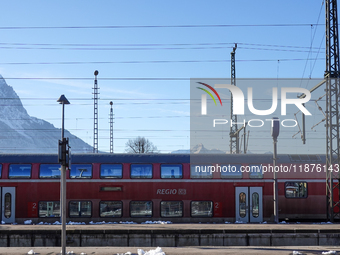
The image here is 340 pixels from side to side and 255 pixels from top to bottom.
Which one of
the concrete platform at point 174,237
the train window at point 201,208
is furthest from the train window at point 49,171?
the train window at point 201,208

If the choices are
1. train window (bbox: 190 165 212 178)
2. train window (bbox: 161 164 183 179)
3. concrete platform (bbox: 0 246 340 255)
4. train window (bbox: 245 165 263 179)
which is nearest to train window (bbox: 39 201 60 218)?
train window (bbox: 161 164 183 179)

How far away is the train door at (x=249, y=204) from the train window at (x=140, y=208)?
490 cm

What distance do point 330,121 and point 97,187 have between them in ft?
42.7

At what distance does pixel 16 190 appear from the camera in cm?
2469

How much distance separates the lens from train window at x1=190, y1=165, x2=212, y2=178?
24.9 metres

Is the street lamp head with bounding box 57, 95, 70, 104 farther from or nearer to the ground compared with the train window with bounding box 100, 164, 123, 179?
farther from the ground

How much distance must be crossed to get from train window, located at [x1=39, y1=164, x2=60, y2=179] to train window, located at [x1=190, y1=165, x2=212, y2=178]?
24.8ft

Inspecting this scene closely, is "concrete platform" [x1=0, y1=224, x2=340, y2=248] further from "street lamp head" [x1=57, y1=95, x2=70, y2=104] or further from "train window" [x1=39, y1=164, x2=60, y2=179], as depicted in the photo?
"street lamp head" [x1=57, y1=95, x2=70, y2=104]

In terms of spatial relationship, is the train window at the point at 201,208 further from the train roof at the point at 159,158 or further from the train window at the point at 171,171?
the train roof at the point at 159,158

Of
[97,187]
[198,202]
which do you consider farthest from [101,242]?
[198,202]

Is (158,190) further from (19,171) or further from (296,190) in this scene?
(19,171)

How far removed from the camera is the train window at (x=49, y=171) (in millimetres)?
24875

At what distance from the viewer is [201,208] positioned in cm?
2495

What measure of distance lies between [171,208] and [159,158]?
2.88 m
